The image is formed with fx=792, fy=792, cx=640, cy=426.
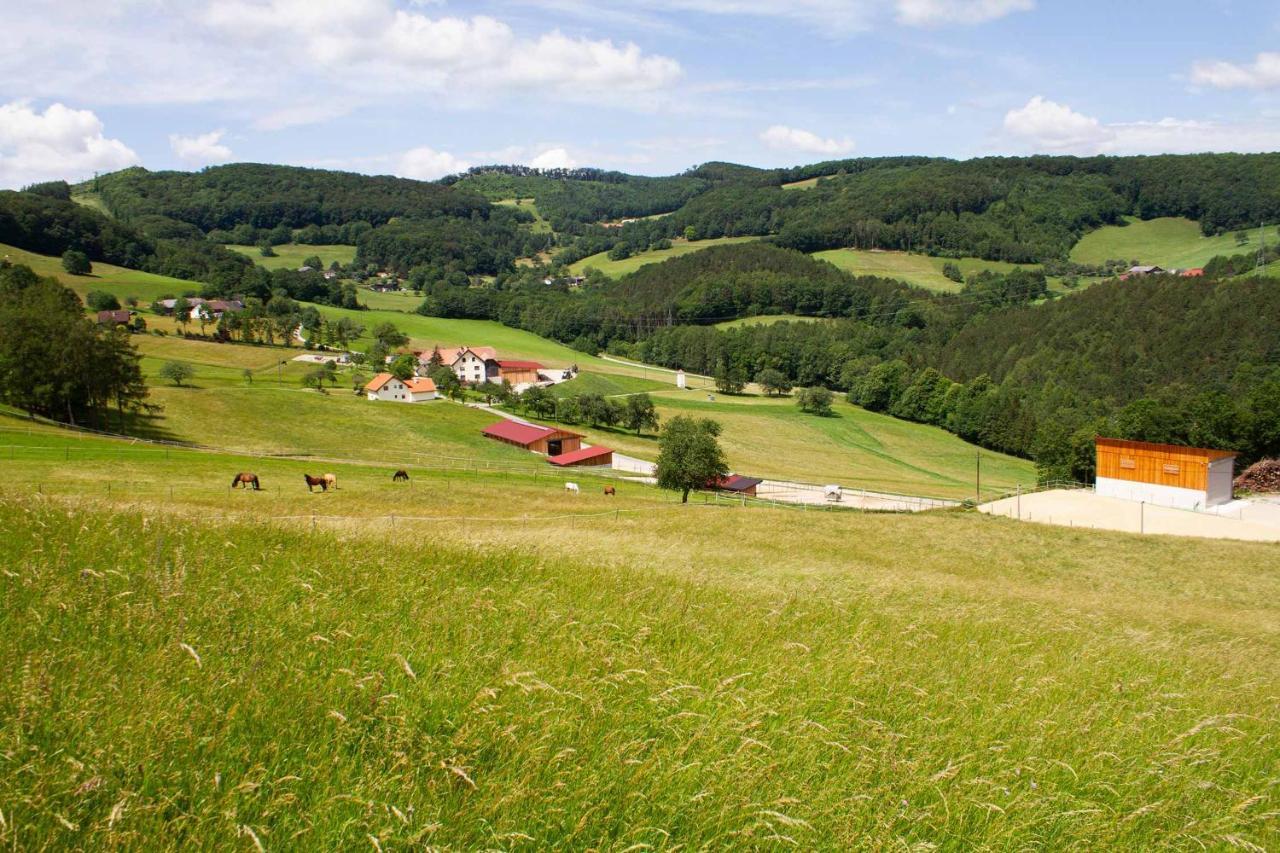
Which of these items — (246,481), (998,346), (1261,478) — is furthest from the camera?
(998,346)

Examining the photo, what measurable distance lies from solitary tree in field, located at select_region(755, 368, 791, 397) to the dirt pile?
74.4 metres

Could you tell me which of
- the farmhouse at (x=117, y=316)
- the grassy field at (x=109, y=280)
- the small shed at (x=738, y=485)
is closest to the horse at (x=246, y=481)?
the small shed at (x=738, y=485)

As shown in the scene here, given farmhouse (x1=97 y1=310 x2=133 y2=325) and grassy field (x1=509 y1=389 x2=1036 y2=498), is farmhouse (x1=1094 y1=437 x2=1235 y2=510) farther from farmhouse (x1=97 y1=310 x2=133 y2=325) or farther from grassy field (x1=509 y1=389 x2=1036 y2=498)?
farmhouse (x1=97 y1=310 x2=133 y2=325)

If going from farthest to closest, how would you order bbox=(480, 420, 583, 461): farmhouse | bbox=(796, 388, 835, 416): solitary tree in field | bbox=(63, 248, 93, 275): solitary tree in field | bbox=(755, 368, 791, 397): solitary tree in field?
bbox=(63, 248, 93, 275): solitary tree in field → bbox=(755, 368, 791, 397): solitary tree in field → bbox=(796, 388, 835, 416): solitary tree in field → bbox=(480, 420, 583, 461): farmhouse

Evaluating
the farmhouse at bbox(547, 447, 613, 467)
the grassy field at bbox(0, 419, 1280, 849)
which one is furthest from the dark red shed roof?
the grassy field at bbox(0, 419, 1280, 849)

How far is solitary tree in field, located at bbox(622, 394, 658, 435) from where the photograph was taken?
9531cm

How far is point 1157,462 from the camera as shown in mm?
60500

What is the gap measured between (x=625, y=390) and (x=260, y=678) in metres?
125

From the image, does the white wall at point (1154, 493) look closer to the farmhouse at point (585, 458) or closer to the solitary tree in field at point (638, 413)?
the farmhouse at point (585, 458)

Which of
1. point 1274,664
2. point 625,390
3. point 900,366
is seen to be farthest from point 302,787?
point 900,366

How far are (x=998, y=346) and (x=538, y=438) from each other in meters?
101

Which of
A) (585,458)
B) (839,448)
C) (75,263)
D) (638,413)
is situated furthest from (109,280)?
(839,448)

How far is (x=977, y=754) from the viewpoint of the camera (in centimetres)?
580

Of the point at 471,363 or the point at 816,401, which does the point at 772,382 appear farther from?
the point at 471,363
